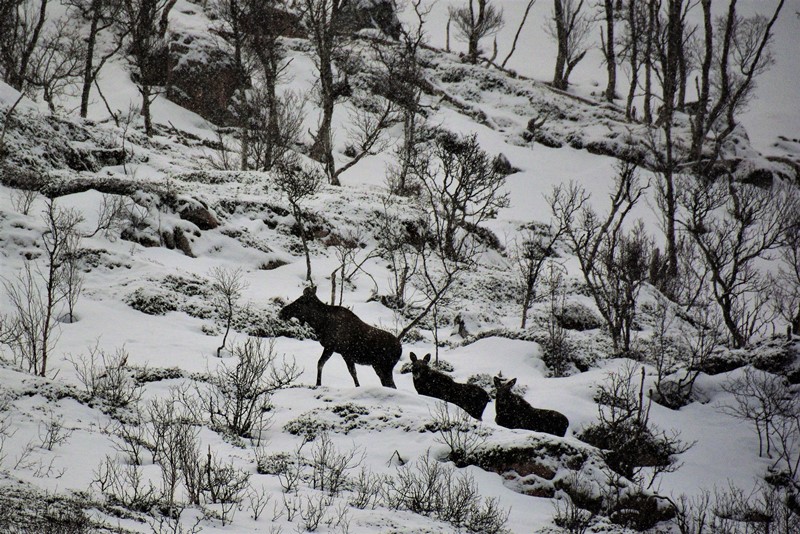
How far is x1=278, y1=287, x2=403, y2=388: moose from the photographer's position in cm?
995

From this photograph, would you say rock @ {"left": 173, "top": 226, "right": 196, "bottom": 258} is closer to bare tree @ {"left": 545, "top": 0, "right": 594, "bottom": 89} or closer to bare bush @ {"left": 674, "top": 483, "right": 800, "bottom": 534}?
bare bush @ {"left": 674, "top": 483, "right": 800, "bottom": 534}

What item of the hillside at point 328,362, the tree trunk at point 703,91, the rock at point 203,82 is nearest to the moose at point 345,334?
the hillside at point 328,362

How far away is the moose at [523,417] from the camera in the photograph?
9.55m

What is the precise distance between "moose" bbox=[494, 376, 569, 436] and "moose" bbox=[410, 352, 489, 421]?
1.07 ft

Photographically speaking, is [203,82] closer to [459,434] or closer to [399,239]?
[399,239]

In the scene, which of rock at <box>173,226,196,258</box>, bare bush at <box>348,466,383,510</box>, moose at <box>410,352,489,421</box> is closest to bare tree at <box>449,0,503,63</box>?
rock at <box>173,226,196,258</box>

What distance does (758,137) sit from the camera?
43906 mm

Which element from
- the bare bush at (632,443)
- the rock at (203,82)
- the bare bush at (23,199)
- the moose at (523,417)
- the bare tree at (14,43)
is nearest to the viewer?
the bare bush at (632,443)

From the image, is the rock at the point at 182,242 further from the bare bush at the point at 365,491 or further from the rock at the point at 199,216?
the bare bush at the point at 365,491

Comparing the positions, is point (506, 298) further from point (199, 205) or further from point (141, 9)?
point (141, 9)

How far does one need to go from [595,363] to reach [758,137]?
119 ft

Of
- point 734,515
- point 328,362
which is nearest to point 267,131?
point 328,362

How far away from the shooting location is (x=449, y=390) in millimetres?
9992

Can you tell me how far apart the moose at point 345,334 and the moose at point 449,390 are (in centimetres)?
53
